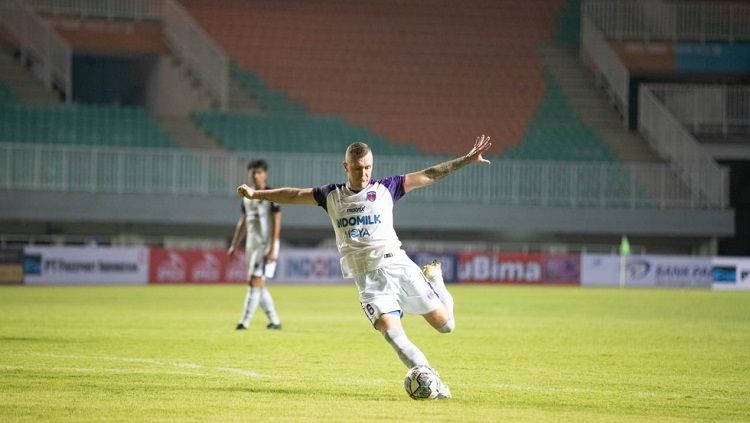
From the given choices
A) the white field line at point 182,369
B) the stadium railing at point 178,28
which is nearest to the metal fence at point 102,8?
the stadium railing at point 178,28

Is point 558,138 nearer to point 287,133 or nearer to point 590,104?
point 590,104

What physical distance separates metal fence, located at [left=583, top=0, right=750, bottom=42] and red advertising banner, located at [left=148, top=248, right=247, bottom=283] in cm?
1814

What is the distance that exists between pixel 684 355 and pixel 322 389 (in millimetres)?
6013

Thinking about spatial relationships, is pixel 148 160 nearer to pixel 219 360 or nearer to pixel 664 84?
pixel 664 84

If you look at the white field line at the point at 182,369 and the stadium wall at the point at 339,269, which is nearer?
the white field line at the point at 182,369

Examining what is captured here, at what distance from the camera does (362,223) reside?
1020 cm

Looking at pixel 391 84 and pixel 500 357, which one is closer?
pixel 500 357

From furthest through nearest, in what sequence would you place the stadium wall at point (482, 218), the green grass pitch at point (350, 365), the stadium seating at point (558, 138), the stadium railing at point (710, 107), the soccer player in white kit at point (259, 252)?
the stadium railing at point (710, 107), the stadium seating at point (558, 138), the stadium wall at point (482, 218), the soccer player in white kit at point (259, 252), the green grass pitch at point (350, 365)

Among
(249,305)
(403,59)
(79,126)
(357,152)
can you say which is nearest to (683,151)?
(403,59)

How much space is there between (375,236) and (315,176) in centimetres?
3022

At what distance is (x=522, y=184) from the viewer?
4169 cm

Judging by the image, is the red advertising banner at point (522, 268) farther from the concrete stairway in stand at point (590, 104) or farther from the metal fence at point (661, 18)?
the metal fence at point (661, 18)

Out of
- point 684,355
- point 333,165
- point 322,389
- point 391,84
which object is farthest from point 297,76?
point 322,389

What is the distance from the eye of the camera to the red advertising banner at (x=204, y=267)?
1489 inches
